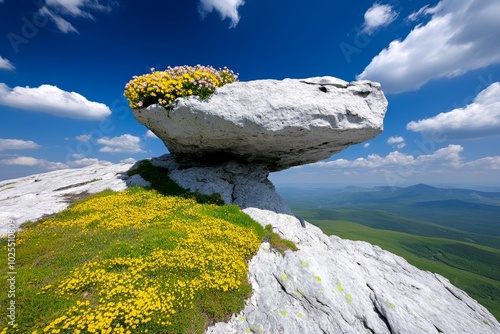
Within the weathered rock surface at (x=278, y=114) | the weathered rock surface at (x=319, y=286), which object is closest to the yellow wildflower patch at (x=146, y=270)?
the weathered rock surface at (x=319, y=286)

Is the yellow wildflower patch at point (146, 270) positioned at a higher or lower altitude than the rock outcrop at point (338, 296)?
higher

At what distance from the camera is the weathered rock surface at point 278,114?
15.4 m

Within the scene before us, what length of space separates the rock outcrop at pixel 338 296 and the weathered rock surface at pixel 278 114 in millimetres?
5486

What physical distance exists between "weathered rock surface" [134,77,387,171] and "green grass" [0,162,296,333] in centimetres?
555

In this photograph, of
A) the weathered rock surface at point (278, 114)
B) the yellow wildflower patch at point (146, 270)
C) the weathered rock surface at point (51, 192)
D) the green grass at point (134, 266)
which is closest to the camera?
the yellow wildflower patch at point (146, 270)

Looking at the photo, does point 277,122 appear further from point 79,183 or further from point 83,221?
point 79,183

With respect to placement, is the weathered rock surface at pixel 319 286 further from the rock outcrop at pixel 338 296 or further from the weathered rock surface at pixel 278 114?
the weathered rock surface at pixel 278 114

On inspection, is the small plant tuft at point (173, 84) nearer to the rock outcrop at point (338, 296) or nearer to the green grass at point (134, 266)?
the green grass at point (134, 266)

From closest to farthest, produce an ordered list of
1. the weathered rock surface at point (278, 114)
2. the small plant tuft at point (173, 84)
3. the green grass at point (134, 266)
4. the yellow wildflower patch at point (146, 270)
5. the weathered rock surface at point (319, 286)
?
the yellow wildflower patch at point (146, 270)
the green grass at point (134, 266)
the weathered rock surface at point (319, 286)
the weathered rock surface at point (278, 114)
the small plant tuft at point (173, 84)

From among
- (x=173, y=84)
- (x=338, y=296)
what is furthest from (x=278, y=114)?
(x=338, y=296)

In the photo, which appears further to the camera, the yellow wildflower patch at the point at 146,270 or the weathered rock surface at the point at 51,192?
the weathered rock surface at the point at 51,192

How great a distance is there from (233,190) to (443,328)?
48.0ft

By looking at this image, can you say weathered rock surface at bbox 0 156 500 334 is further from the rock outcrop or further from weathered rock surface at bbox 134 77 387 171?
weathered rock surface at bbox 134 77 387 171

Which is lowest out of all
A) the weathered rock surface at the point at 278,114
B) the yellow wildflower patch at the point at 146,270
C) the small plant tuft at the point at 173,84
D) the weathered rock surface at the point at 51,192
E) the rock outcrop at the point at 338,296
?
the rock outcrop at the point at 338,296
